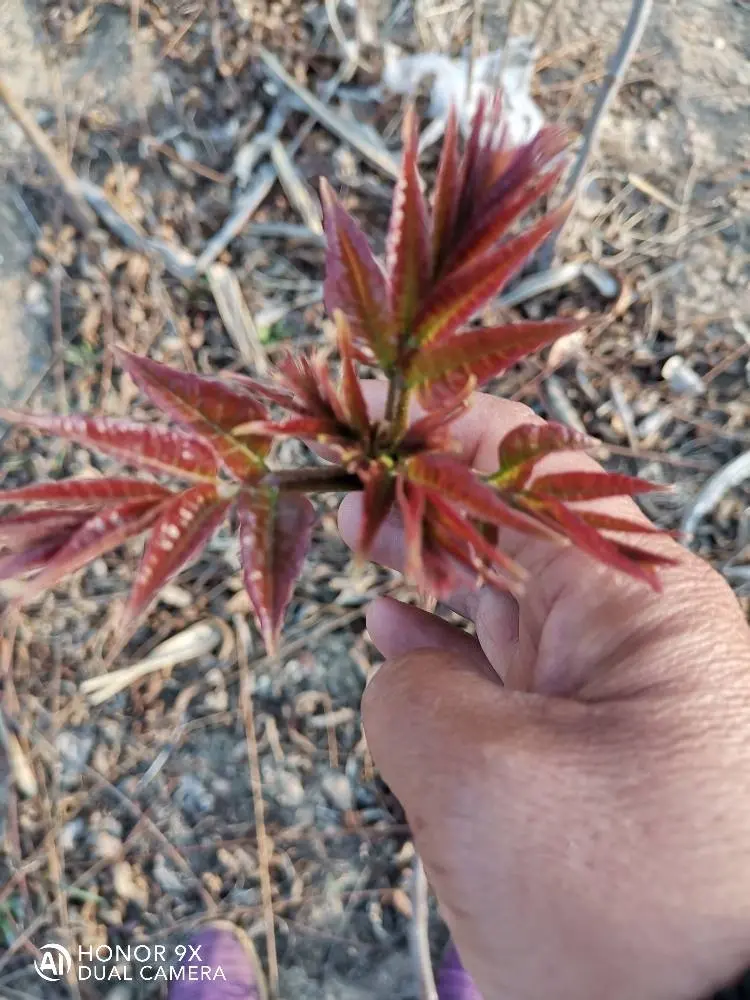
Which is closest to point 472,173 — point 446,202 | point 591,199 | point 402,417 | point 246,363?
point 446,202

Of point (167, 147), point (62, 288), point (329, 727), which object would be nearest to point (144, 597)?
point (329, 727)

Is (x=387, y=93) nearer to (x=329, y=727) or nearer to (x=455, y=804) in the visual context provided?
(x=329, y=727)

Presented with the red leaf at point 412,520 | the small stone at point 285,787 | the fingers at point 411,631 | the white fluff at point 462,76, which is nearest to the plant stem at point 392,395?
the red leaf at point 412,520

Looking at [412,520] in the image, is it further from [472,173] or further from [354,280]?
[472,173]

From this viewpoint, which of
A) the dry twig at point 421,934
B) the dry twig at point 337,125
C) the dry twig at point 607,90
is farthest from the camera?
the dry twig at point 337,125

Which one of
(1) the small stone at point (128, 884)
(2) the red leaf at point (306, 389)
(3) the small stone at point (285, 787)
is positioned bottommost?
(1) the small stone at point (128, 884)

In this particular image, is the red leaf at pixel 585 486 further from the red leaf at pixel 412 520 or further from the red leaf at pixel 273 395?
the red leaf at pixel 273 395

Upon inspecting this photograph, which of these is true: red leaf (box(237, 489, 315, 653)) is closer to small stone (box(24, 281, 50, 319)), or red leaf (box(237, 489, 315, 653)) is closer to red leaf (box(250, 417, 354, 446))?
red leaf (box(250, 417, 354, 446))
